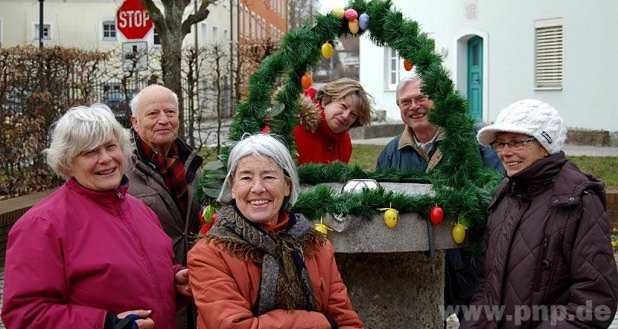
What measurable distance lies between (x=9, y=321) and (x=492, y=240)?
1.89m

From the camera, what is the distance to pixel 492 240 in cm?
384

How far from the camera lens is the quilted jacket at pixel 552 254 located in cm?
347

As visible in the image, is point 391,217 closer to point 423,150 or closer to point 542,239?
point 542,239

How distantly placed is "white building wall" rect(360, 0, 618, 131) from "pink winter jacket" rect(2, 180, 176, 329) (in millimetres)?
14122

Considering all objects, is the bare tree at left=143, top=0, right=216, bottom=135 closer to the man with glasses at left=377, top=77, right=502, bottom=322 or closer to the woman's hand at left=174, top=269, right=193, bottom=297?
the man with glasses at left=377, top=77, right=502, bottom=322

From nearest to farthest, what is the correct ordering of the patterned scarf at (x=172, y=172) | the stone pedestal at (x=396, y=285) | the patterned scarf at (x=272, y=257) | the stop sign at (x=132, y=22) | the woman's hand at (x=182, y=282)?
the patterned scarf at (x=272, y=257) < the woman's hand at (x=182, y=282) < the patterned scarf at (x=172, y=172) < the stone pedestal at (x=396, y=285) < the stop sign at (x=132, y=22)

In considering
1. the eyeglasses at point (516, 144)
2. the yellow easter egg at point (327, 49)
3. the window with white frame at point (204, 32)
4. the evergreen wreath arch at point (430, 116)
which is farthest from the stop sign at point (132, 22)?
the window with white frame at point (204, 32)

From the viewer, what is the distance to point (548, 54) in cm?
2091

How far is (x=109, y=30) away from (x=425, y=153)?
1535 inches

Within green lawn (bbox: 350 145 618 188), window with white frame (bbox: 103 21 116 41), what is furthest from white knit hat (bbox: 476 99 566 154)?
window with white frame (bbox: 103 21 116 41)

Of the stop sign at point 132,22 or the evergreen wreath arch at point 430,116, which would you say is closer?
the evergreen wreath arch at point 430,116

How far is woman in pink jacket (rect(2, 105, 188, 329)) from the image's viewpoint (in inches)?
125

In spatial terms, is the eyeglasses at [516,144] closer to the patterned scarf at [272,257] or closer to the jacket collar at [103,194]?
the patterned scarf at [272,257]

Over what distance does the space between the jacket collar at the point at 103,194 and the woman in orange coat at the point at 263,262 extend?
39 centimetres
